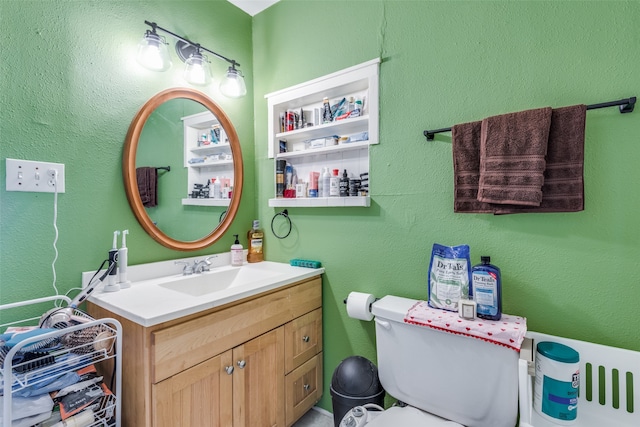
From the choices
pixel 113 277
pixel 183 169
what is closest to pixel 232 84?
pixel 183 169

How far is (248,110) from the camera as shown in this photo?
197cm

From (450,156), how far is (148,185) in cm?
142

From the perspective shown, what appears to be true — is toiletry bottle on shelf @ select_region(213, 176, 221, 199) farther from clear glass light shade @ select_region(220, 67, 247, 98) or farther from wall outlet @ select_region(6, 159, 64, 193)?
wall outlet @ select_region(6, 159, 64, 193)

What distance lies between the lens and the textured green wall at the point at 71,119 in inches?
43.1

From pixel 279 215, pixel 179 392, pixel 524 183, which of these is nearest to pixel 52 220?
pixel 179 392

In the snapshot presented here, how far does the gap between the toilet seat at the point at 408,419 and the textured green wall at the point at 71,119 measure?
1.24m

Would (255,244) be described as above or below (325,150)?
below

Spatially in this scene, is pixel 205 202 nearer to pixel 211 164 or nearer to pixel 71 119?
pixel 211 164

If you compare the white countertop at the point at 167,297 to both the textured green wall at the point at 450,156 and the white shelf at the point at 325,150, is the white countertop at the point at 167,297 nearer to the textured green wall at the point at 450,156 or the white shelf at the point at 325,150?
the textured green wall at the point at 450,156

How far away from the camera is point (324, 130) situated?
5.58 ft

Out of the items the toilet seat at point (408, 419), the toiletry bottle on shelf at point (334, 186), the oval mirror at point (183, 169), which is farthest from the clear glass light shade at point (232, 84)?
the toilet seat at point (408, 419)

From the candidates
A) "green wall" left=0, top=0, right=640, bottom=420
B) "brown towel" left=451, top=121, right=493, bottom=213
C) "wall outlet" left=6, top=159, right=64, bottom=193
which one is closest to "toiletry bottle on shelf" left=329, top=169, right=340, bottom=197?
"green wall" left=0, top=0, right=640, bottom=420

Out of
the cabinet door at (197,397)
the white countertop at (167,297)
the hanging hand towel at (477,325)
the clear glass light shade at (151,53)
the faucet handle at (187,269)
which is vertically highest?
the clear glass light shade at (151,53)

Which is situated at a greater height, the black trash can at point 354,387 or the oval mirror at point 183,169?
the oval mirror at point 183,169
